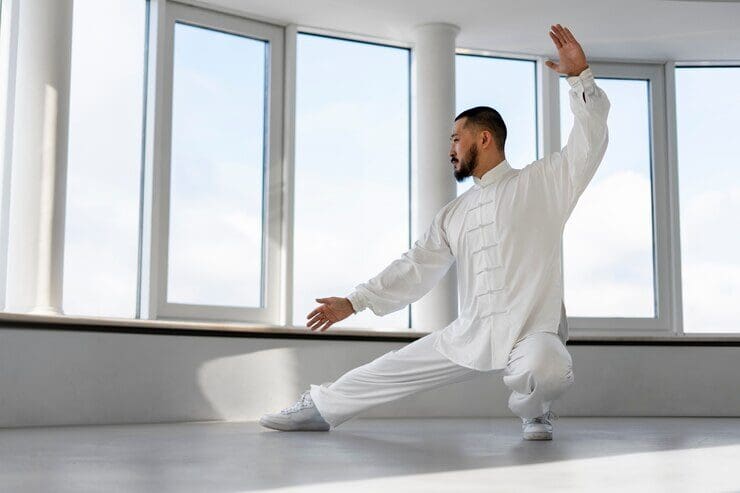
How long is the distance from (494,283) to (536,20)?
7.39 feet

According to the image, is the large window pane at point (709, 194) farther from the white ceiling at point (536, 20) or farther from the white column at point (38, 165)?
the white column at point (38, 165)

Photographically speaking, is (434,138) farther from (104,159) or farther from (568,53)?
(568,53)

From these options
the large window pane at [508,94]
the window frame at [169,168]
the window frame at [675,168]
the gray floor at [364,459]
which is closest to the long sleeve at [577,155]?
the gray floor at [364,459]

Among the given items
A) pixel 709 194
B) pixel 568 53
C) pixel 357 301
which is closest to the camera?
pixel 568 53

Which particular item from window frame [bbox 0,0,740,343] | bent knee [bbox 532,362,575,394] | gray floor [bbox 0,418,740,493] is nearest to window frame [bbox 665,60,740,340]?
window frame [bbox 0,0,740,343]

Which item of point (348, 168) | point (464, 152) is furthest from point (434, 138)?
point (464, 152)

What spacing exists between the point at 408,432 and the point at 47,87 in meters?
2.05

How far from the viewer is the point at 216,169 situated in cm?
497

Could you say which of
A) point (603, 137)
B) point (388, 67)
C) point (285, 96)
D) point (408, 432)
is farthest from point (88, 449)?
point (388, 67)

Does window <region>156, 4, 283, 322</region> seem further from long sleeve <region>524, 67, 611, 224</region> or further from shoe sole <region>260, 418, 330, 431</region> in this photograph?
long sleeve <region>524, 67, 611, 224</region>

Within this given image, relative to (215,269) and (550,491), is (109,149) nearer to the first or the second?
(215,269)

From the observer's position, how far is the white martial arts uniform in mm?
3164

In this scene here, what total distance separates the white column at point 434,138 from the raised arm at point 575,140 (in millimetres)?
1687

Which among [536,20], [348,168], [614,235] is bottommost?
[614,235]
